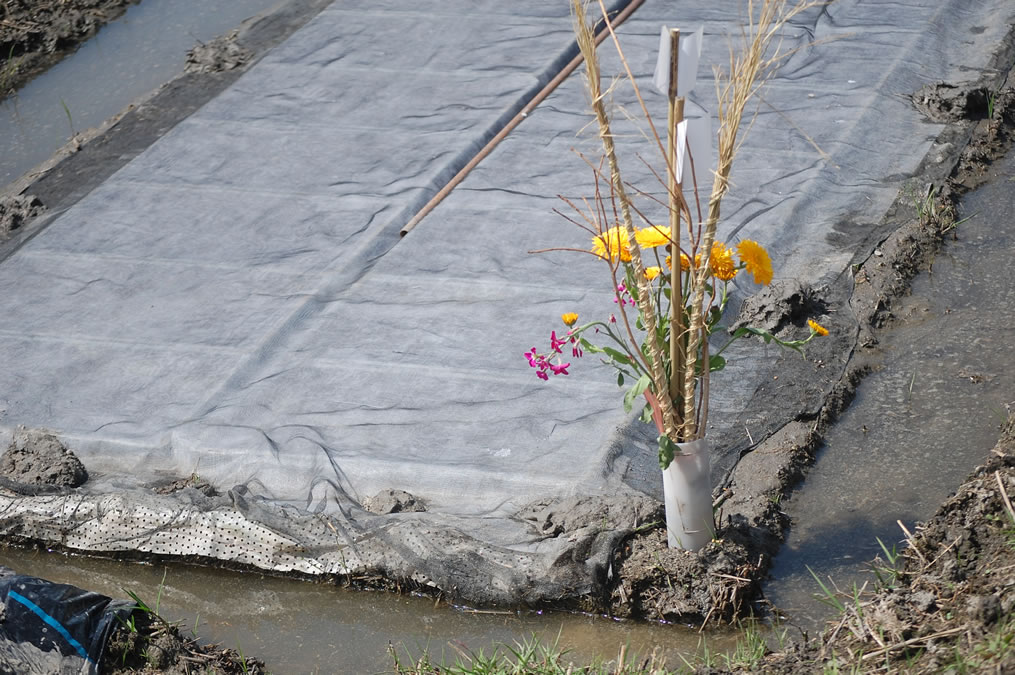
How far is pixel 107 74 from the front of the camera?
5.59m

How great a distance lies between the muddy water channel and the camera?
2518mm

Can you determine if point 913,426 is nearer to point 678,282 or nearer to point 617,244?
point 678,282

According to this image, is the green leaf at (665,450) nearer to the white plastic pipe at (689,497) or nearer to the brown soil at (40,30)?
the white plastic pipe at (689,497)

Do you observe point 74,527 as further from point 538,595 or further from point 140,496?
point 538,595

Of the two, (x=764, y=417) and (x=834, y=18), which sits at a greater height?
(x=834, y=18)

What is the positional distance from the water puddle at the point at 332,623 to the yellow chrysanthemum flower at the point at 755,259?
0.76m

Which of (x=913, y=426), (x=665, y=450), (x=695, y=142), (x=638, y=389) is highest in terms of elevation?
(x=695, y=142)

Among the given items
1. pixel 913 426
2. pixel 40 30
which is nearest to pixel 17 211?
pixel 40 30

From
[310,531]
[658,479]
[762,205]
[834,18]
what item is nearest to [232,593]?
[310,531]

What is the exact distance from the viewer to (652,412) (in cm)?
233

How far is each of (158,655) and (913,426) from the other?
6.28 feet

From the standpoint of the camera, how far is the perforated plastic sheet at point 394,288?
2734 millimetres

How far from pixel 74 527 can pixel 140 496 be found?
Result: 19 cm

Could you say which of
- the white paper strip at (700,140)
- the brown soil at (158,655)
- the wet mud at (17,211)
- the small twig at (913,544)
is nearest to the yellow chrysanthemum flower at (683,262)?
the white paper strip at (700,140)
